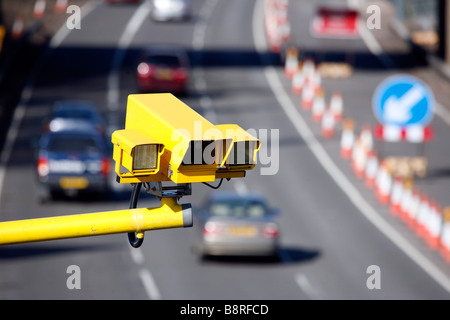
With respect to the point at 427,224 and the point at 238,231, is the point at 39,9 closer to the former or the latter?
the point at 427,224

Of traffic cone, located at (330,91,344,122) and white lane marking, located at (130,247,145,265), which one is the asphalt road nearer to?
white lane marking, located at (130,247,145,265)

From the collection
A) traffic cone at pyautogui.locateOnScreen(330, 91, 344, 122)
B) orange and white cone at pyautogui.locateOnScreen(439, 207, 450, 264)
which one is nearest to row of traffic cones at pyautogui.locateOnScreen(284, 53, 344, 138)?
traffic cone at pyautogui.locateOnScreen(330, 91, 344, 122)

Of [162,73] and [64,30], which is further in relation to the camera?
[64,30]

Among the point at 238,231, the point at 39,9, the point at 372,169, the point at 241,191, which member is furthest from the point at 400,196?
the point at 39,9

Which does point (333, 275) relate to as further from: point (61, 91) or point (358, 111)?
point (61, 91)

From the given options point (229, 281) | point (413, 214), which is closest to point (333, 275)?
point (229, 281)
